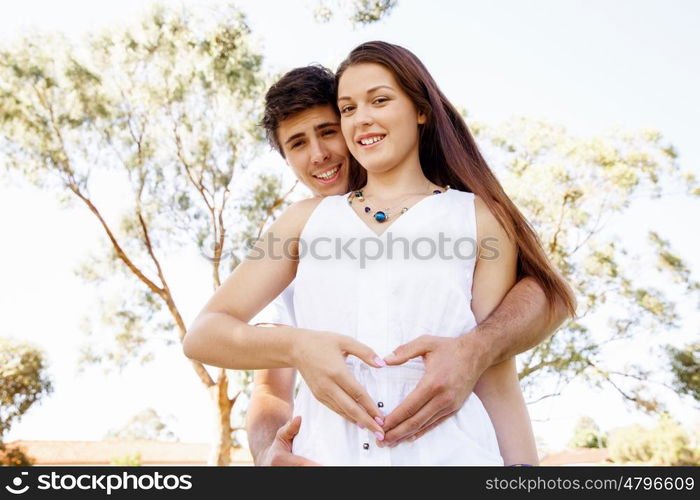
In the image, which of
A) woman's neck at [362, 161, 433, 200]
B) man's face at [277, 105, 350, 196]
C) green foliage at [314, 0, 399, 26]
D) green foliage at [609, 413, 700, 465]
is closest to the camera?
woman's neck at [362, 161, 433, 200]

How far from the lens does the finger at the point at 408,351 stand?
1557mm

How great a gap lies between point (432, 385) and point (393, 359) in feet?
0.33

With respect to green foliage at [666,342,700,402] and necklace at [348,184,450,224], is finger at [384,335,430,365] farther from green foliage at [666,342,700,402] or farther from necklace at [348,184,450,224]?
green foliage at [666,342,700,402]

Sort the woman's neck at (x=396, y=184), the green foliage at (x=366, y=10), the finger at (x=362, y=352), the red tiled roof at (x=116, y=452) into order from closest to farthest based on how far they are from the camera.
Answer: the finger at (x=362, y=352) → the woman's neck at (x=396, y=184) → the green foliage at (x=366, y=10) → the red tiled roof at (x=116, y=452)

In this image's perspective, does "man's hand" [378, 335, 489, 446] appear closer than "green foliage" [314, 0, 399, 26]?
Yes

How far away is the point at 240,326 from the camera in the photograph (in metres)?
1.76

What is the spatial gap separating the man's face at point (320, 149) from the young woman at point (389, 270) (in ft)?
2.38

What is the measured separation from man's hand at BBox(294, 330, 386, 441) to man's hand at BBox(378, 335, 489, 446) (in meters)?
0.04

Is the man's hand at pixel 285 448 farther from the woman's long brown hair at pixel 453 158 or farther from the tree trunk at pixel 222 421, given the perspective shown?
the tree trunk at pixel 222 421

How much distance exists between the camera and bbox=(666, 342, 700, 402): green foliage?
15.1 m

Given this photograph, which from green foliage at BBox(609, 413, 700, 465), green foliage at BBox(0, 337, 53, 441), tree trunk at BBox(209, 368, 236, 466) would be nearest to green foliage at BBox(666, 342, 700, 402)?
green foliage at BBox(609, 413, 700, 465)

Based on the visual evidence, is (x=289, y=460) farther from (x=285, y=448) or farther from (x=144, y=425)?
(x=144, y=425)

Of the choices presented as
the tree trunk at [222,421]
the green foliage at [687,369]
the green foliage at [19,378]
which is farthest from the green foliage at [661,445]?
the green foliage at [19,378]

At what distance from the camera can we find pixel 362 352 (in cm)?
154
